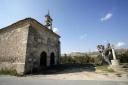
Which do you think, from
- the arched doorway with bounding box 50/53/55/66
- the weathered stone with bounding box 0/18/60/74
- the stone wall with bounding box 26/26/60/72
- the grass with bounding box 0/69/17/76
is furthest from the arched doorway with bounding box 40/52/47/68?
the grass with bounding box 0/69/17/76

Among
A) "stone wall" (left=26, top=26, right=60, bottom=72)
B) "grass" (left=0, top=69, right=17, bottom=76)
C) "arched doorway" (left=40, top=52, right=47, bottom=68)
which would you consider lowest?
"grass" (left=0, top=69, right=17, bottom=76)

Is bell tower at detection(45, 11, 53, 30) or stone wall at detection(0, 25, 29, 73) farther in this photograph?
bell tower at detection(45, 11, 53, 30)

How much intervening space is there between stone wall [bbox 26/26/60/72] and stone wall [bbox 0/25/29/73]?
573mm

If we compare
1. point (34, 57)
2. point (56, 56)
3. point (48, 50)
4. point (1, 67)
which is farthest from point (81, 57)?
point (1, 67)

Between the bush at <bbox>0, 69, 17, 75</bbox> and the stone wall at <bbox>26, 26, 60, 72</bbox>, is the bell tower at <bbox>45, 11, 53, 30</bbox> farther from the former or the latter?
the bush at <bbox>0, 69, 17, 75</bbox>

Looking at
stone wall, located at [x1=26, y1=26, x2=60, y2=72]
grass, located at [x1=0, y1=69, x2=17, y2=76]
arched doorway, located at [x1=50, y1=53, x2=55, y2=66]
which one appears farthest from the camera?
arched doorway, located at [x1=50, y1=53, x2=55, y2=66]

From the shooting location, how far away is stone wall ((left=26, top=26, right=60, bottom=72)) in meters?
14.4

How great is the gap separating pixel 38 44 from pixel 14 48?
2.87m

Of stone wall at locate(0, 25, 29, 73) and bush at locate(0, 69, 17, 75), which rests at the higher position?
stone wall at locate(0, 25, 29, 73)

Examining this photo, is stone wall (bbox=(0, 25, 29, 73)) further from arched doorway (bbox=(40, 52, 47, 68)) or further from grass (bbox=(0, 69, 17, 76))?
arched doorway (bbox=(40, 52, 47, 68))

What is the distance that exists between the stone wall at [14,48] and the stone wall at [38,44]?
57 centimetres

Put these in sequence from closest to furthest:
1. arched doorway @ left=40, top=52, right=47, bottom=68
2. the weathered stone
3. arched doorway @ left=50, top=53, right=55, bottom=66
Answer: the weathered stone < arched doorway @ left=40, top=52, right=47, bottom=68 < arched doorway @ left=50, top=53, right=55, bottom=66

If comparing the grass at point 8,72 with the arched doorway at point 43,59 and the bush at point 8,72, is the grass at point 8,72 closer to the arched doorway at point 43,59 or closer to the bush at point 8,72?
the bush at point 8,72

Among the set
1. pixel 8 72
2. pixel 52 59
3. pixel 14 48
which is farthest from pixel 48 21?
pixel 8 72
